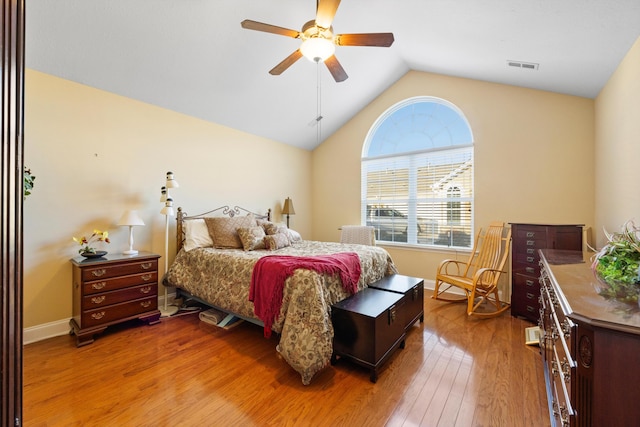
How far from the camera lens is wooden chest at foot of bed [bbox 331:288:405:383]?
78.0 inches

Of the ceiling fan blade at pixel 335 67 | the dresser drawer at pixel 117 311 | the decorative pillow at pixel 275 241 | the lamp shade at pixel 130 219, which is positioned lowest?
Result: the dresser drawer at pixel 117 311

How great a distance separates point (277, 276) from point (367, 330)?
2.64ft

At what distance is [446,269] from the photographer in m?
3.92

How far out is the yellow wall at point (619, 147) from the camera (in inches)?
76.2

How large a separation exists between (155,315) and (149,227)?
1.04m

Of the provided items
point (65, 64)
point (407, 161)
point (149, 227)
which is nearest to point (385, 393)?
point (149, 227)

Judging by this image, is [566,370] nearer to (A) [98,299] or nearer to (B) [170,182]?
(A) [98,299]

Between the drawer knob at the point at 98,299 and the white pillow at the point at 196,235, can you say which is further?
the white pillow at the point at 196,235

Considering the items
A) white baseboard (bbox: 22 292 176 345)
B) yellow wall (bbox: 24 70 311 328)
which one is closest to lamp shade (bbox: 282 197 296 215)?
yellow wall (bbox: 24 70 311 328)

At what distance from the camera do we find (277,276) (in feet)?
A: 7.19

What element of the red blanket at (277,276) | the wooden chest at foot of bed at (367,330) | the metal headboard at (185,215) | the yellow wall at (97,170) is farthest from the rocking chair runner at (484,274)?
the yellow wall at (97,170)

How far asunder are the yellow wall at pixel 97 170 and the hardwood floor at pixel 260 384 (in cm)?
74

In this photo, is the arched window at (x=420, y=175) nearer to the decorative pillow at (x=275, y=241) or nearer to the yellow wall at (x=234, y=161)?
the yellow wall at (x=234, y=161)

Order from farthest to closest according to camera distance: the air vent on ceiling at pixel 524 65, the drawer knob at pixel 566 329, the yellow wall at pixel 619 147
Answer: the air vent on ceiling at pixel 524 65
the yellow wall at pixel 619 147
the drawer knob at pixel 566 329
